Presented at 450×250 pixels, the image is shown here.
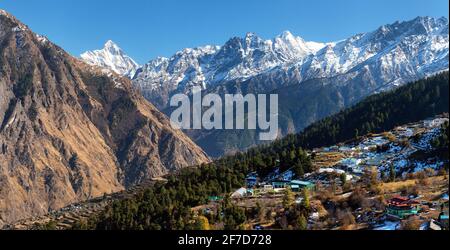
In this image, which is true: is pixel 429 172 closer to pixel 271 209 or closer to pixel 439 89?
pixel 271 209

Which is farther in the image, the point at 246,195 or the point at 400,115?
the point at 400,115

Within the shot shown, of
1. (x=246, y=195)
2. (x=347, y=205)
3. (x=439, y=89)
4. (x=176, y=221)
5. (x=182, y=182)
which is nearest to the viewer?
(x=347, y=205)

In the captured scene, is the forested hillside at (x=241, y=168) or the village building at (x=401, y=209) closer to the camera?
the village building at (x=401, y=209)

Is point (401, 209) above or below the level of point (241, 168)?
below

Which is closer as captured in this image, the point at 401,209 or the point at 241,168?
the point at 401,209

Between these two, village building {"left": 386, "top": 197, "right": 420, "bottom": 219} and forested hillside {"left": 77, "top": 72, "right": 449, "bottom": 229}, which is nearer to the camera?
village building {"left": 386, "top": 197, "right": 420, "bottom": 219}

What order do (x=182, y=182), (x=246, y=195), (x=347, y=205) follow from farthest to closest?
(x=182, y=182) → (x=246, y=195) → (x=347, y=205)

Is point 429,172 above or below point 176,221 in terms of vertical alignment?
above
